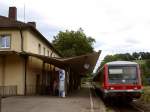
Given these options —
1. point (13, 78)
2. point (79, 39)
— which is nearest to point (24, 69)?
point (13, 78)

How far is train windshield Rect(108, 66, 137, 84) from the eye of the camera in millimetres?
25494

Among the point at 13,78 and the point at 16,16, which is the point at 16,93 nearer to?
the point at 13,78

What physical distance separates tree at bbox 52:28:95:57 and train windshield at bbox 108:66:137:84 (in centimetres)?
5001

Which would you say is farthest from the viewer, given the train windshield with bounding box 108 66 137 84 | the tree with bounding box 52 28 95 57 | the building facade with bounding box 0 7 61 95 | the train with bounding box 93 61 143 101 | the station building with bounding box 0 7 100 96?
the tree with bounding box 52 28 95 57

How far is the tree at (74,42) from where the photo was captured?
78394 millimetres

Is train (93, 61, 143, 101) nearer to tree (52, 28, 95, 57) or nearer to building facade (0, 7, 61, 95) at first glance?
building facade (0, 7, 61, 95)

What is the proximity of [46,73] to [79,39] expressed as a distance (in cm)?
3764

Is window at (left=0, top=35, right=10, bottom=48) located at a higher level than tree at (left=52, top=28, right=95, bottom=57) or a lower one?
lower

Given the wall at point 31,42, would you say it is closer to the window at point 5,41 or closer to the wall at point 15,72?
the wall at point 15,72

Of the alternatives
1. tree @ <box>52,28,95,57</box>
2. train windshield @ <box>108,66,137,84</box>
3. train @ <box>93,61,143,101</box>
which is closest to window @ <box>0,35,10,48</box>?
train @ <box>93,61,143,101</box>

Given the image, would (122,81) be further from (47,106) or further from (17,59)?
(17,59)

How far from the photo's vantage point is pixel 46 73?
1677 inches

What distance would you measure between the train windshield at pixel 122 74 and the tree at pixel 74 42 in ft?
164

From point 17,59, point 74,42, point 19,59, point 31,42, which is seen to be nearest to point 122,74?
point 19,59
